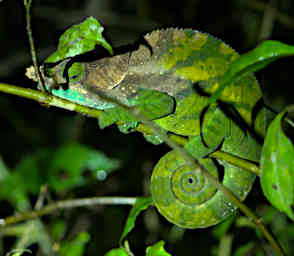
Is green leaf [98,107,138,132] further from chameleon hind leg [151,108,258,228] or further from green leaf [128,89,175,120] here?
chameleon hind leg [151,108,258,228]

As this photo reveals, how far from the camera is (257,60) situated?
101 cm

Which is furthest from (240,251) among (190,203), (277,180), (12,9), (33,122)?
(12,9)

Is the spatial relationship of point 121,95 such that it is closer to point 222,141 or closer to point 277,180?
point 222,141

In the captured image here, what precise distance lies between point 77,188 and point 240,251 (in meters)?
1.43

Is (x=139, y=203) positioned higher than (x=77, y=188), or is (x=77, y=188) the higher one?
(x=139, y=203)

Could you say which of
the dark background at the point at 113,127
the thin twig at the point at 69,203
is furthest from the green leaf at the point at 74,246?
the dark background at the point at 113,127

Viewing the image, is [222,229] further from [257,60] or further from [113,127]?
[113,127]

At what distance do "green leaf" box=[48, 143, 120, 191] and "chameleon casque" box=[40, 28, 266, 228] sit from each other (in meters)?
1.17

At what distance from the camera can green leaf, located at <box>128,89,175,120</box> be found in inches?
66.6

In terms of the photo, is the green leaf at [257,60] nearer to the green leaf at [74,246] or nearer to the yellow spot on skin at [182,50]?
the yellow spot on skin at [182,50]

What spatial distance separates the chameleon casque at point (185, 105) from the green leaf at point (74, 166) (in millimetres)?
1166

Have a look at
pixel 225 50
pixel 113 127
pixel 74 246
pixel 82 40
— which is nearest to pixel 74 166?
pixel 74 246

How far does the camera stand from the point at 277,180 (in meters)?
0.95

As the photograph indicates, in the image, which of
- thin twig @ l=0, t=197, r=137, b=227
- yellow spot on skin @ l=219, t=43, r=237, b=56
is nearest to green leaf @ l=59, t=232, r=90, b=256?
thin twig @ l=0, t=197, r=137, b=227
